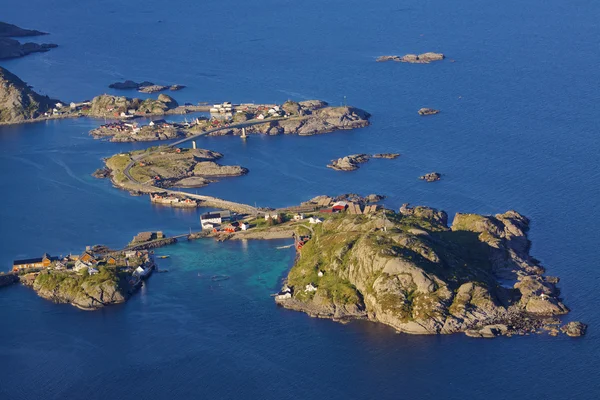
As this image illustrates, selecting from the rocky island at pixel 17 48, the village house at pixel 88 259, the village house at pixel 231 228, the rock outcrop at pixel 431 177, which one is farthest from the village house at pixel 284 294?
the rocky island at pixel 17 48

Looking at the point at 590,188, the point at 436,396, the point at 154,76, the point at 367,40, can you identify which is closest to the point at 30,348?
the point at 436,396

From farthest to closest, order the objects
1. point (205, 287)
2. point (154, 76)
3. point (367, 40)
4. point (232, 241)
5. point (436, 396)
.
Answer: point (367, 40), point (154, 76), point (232, 241), point (205, 287), point (436, 396)

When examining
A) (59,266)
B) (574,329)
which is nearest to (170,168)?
(59,266)

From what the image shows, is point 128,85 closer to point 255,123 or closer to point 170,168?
point 255,123

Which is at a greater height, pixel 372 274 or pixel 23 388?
pixel 372 274

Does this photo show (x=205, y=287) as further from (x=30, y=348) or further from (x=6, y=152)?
(x=6, y=152)

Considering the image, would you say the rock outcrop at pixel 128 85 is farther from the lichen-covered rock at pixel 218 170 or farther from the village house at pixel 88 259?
the village house at pixel 88 259

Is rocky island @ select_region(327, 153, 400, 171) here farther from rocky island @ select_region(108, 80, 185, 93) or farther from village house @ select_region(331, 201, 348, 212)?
rocky island @ select_region(108, 80, 185, 93)

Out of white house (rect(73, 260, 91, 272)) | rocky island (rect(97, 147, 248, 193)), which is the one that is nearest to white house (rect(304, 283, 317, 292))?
white house (rect(73, 260, 91, 272))
